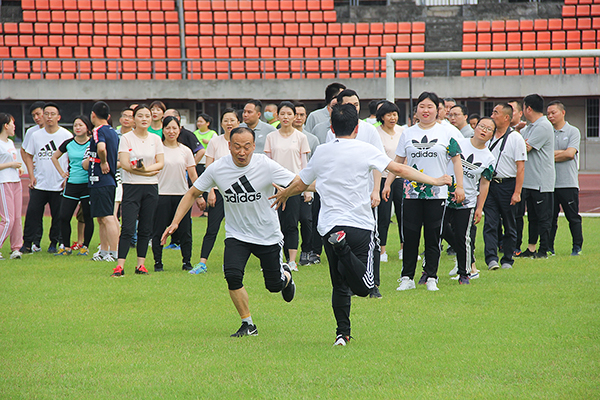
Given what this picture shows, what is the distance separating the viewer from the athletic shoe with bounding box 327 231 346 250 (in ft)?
15.9

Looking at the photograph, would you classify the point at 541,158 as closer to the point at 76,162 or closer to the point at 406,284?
the point at 406,284

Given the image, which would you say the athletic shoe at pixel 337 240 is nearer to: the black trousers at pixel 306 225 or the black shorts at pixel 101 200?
the black trousers at pixel 306 225

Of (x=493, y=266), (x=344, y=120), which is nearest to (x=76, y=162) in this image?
(x=344, y=120)

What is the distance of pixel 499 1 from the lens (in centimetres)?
3014

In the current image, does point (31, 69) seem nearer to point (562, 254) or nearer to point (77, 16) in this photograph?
point (77, 16)

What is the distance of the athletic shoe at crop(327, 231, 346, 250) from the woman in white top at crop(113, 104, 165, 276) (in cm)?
415

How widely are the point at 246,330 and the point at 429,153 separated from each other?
2850 mm

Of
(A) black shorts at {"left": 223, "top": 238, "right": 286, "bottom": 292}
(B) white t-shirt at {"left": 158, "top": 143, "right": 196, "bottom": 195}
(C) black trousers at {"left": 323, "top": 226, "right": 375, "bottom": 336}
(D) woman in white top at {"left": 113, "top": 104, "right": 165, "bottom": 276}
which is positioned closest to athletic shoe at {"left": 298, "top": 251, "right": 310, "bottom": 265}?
(B) white t-shirt at {"left": 158, "top": 143, "right": 196, "bottom": 195}

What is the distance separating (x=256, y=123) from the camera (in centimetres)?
921

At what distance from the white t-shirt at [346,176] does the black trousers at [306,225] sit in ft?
13.1

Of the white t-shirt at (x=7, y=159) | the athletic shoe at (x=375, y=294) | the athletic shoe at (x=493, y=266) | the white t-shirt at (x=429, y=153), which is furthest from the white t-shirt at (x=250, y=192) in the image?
the white t-shirt at (x=7, y=159)

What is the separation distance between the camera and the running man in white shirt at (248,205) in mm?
5613

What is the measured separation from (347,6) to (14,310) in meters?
26.1

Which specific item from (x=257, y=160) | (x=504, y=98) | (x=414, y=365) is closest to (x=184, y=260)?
(x=257, y=160)
